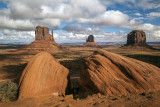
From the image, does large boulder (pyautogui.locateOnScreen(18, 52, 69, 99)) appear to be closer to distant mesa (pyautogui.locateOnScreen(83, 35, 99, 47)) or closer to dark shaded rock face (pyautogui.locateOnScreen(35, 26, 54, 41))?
dark shaded rock face (pyautogui.locateOnScreen(35, 26, 54, 41))

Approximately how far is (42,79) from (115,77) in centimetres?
569

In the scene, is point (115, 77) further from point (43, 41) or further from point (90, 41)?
point (90, 41)

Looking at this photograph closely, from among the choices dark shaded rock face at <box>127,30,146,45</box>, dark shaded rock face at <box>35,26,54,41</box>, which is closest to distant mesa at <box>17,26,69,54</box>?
dark shaded rock face at <box>35,26,54,41</box>

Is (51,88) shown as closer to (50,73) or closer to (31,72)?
(50,73)

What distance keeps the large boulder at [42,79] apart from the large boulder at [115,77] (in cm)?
204

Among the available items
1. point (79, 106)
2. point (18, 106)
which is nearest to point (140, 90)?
point (79, 106)

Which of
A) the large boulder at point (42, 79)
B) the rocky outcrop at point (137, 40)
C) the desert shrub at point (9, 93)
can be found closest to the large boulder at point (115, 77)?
the large boulder at point (42, 79)

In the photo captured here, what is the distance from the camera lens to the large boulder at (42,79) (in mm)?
7469

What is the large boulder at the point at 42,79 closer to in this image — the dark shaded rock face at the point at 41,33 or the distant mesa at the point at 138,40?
the dark shaded rock face at the point at 41,33

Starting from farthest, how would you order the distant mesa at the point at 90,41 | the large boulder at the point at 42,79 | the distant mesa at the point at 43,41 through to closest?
the distant mesa at the point at 90,41 < the distant mesa at the point at 43,41 < the large boulder at the point at 42,79

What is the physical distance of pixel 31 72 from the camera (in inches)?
316

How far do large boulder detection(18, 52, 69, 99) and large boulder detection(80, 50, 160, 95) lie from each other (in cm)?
204

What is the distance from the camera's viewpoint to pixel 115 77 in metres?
7.63

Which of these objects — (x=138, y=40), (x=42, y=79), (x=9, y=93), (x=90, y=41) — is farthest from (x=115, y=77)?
(x=90, y=41)
